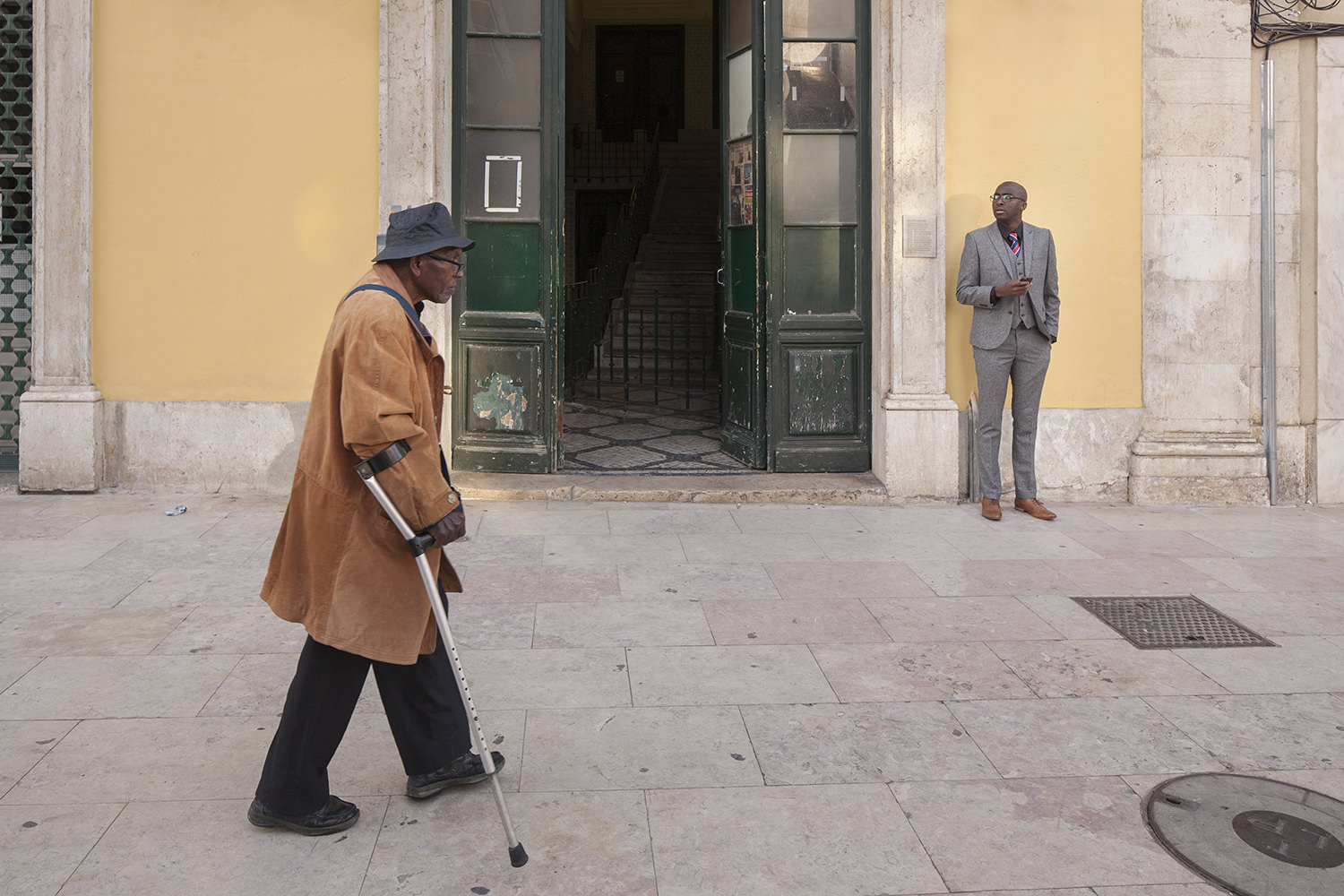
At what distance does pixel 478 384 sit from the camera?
845cm

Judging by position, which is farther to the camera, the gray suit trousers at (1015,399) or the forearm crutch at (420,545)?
the gray suit trousers at (1015,399)

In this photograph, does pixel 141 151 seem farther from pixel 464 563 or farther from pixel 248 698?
pixel 248 698

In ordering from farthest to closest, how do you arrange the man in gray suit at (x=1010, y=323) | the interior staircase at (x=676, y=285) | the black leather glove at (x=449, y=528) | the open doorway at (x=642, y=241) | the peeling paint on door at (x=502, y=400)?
the interior staircase at (x=676, y=285)
the open doorway at (x=642, y=241)
the peeling paint on door at (x=502, y=400)
the man in gray suit at (x=1010, y=323)
the black leather glove at (x=449, y=528)

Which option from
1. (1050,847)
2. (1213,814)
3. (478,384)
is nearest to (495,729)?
(1050,847)

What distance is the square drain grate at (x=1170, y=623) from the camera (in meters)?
5.09

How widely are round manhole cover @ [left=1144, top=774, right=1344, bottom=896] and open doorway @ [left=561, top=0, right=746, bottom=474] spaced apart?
17.3 ft

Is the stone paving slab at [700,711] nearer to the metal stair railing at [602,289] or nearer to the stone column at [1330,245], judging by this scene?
the stone column at [1330,245]

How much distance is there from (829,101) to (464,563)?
4339 millimetres

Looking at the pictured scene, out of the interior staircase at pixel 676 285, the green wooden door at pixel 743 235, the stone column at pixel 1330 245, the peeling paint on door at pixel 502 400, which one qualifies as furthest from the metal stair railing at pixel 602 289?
the stone column at pixel 1330 245

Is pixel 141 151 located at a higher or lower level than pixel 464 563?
higher

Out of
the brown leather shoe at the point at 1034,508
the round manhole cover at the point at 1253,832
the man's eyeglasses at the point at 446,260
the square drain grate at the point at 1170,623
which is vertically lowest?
the round manhole cover at the point at 1253,832

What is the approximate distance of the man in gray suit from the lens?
753 centimetres

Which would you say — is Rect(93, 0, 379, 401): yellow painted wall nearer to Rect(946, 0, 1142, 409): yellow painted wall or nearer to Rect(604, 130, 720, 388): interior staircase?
Rect(946, 0, 1142, 409): yellow painted wall

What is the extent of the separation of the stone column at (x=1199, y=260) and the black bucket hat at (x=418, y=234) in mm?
6190
